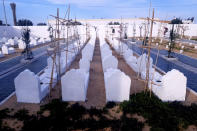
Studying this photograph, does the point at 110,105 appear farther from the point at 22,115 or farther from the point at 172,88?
the point at 22,115

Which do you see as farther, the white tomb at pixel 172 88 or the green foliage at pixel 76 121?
the white tomb at pixel 172 88

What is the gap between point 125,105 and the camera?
5.48m

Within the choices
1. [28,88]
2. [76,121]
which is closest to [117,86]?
[76,121]

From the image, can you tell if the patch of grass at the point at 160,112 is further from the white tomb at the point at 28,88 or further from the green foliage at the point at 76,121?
the white tomb at the point at 28,88

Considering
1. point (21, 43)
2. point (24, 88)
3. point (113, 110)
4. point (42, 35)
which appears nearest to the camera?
point (113, 110)

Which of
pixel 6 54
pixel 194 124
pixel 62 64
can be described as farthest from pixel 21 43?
pixel 194 124

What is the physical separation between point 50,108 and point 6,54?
13222 mm

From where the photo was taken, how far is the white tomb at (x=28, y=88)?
5.69 metres

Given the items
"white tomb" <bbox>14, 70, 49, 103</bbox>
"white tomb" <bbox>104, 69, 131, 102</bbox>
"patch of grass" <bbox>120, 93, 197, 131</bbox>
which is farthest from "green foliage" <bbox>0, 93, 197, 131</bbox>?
"white tomb" <bbox>14, 70, 49, 103</bbox>

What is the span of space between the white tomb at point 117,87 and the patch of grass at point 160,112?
1.26ft

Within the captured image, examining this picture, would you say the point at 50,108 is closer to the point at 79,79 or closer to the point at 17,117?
the point at 17,117

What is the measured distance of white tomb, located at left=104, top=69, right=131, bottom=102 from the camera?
5879 millimetres

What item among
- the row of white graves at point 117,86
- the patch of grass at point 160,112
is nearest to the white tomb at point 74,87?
the row of white graves at point 117,86

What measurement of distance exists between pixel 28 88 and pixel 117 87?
3.48m
